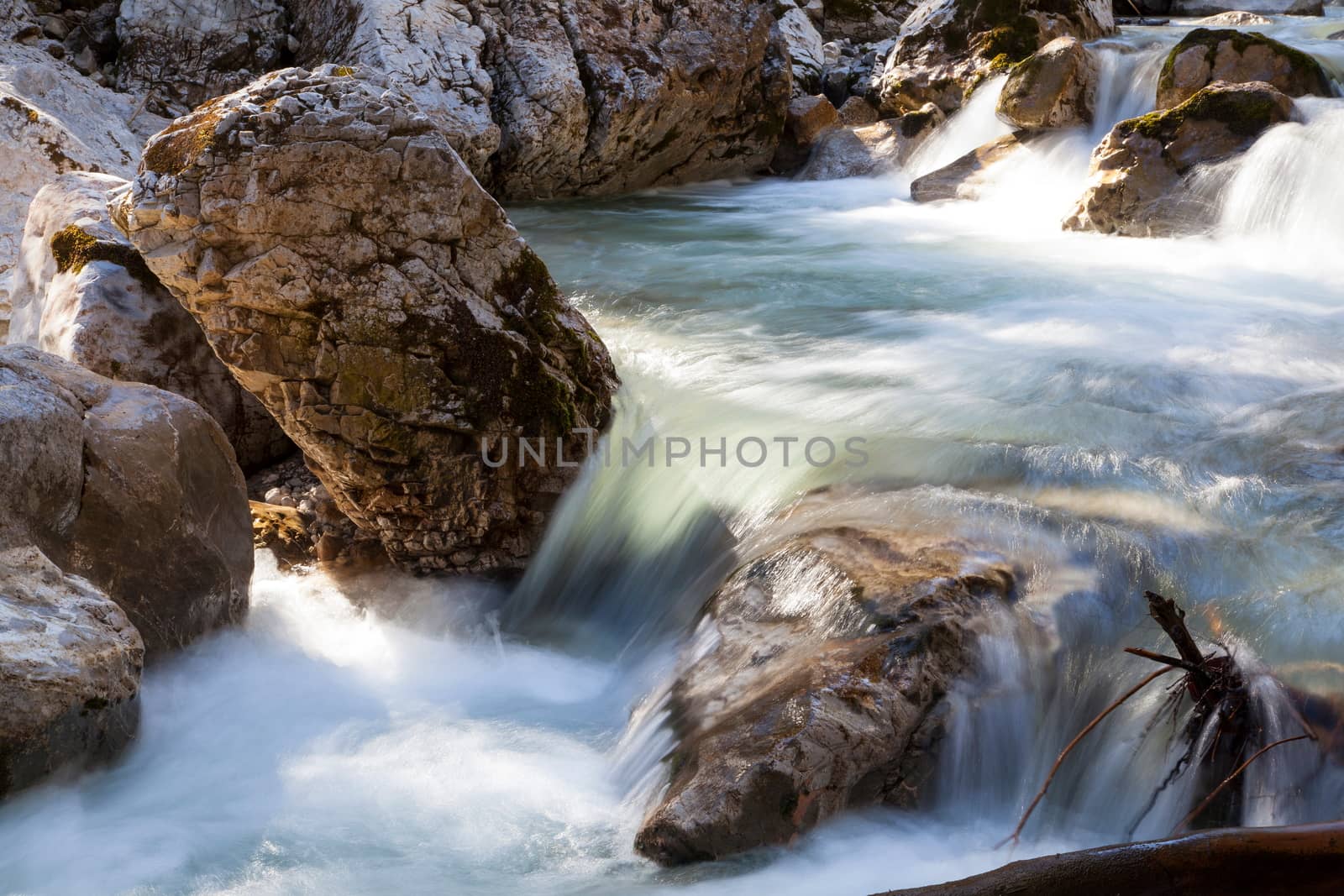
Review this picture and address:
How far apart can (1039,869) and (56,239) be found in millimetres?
5486

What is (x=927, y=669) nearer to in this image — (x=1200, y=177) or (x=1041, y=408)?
(x=1041, y=408)

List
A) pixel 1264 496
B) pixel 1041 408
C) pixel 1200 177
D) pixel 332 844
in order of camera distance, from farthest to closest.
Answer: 1. pixel 1200 177
2. pixel 1041 408
3. pixel 1264 496
4. pixel 332 844

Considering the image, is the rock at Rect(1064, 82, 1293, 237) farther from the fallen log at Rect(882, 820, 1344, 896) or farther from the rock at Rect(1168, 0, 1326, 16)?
the rock at Rect(1168, 0, 1326, 16)

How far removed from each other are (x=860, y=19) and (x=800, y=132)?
4381 millimetres

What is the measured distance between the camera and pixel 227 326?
14.9 ft

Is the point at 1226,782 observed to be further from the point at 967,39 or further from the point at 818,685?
the point at 967,39

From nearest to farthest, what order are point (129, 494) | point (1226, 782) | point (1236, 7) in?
point (1226, 782) → point (129, 494) → point (1236, 7)

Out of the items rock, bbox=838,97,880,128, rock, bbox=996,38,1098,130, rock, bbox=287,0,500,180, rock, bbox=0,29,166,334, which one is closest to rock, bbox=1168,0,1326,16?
rock, bbox=838,97,880,128

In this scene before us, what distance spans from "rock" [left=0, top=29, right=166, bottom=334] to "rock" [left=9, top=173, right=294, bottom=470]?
3.68 feet

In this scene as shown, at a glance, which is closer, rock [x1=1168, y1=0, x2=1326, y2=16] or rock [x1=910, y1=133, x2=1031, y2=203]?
rock [x1=910, y1=133, x2=1031, y2=203]

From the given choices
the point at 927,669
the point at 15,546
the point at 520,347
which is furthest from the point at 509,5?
the point at 927,669

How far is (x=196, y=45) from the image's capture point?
1097cm

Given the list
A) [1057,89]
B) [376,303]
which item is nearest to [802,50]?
[1057,89]

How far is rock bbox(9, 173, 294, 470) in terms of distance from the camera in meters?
5.45
